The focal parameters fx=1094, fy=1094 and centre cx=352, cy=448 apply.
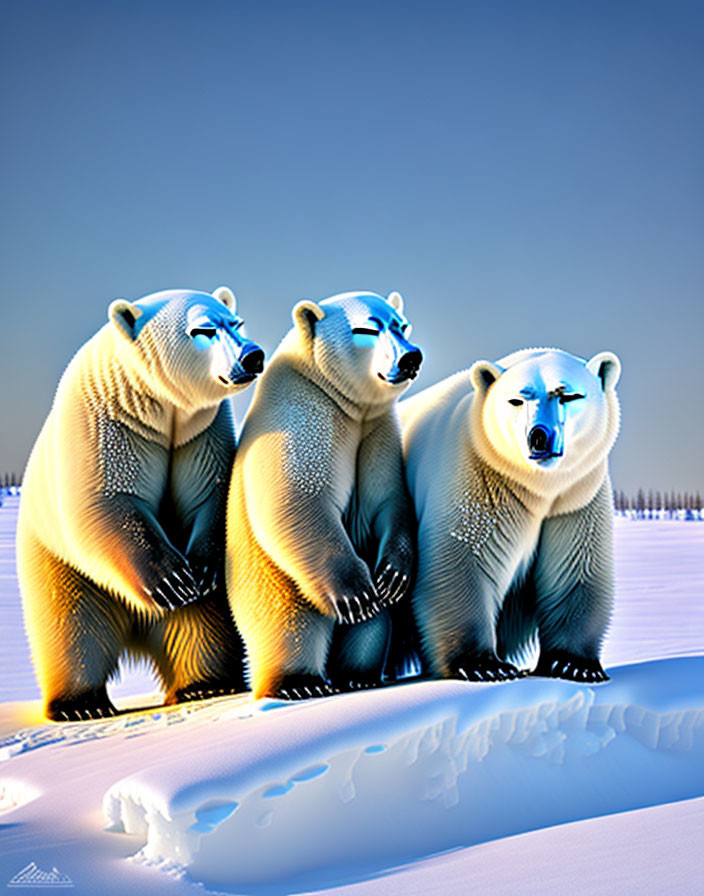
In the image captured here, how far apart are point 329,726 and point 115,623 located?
1699 mm

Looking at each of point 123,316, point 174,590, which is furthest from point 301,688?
point 123,316

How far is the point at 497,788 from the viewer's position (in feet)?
13.3

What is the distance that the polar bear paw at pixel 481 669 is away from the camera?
459cm

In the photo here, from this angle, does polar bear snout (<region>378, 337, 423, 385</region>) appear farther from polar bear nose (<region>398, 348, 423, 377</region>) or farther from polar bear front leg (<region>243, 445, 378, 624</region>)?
polar bear front leg (<region>243, 445, 378, 624</region>)

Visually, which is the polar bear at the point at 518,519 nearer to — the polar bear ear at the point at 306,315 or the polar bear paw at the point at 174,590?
the polar bear ear at the point at 306,315

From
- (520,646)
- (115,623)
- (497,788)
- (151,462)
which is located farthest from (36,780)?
(520,646)

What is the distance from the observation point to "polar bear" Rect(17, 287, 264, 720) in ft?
15.9

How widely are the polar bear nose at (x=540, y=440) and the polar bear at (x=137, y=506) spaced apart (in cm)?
120

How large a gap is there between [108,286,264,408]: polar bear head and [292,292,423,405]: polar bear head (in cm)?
28

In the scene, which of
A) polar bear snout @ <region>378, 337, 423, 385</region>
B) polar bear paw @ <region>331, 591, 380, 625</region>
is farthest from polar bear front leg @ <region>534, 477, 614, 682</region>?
polar bear snout @ <region>378, 337, 423, 385</region>

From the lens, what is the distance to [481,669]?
462 centimetres

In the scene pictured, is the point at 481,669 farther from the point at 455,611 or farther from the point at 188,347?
the point at 188,347

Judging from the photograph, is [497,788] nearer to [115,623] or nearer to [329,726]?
[329,726]

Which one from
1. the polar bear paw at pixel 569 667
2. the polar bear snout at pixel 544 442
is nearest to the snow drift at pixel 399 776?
the polar bear paw at pixel 569 667
